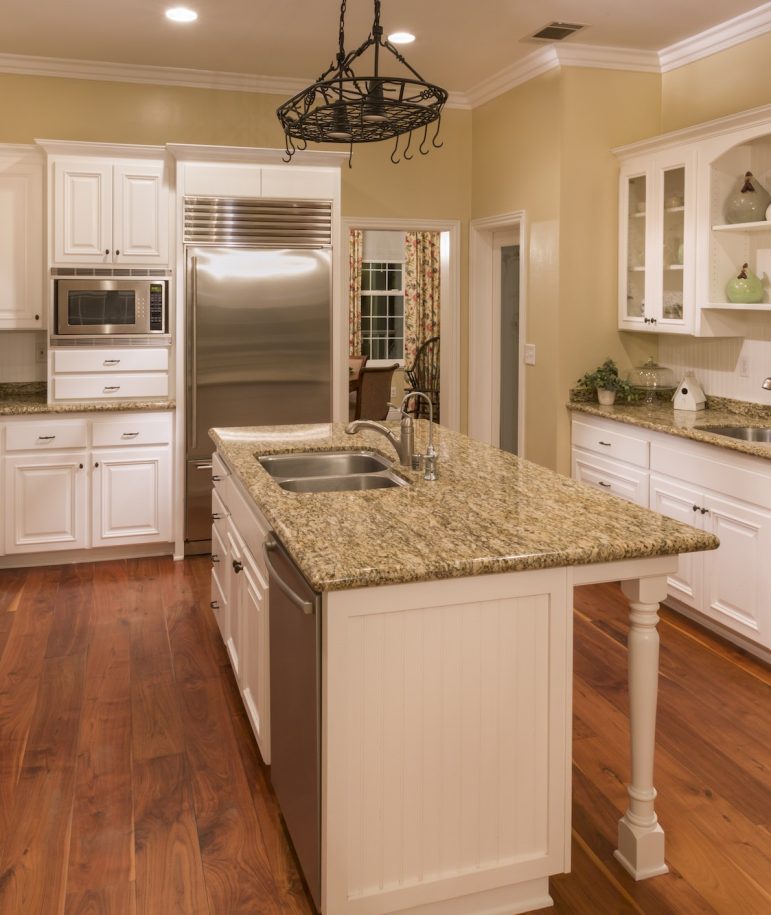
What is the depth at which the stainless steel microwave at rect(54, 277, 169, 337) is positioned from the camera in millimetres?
5090

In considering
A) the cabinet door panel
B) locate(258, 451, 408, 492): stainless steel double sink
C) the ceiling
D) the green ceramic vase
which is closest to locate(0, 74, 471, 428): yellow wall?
the ceiling

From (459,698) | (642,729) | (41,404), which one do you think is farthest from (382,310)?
(459,698)

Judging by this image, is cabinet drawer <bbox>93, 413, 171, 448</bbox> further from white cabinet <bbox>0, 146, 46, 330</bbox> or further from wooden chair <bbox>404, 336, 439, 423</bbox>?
wooden chair <bbox>404, 336, 439, 423</bbox>

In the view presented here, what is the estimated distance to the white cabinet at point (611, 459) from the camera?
449 centimetres

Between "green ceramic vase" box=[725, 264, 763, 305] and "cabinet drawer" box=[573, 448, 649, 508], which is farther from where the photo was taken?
"cabinet drawer" box=[573, 448, 649, 508]

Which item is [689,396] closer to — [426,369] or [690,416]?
[690,416]

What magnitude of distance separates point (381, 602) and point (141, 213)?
3.84m

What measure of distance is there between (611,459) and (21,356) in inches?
138

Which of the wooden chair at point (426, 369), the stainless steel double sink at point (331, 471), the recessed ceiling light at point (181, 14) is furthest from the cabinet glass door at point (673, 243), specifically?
the wooden chair at point (426, 369)

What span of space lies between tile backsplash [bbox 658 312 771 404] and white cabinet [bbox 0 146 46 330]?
11.8ft

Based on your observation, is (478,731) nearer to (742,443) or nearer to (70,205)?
(742,443)

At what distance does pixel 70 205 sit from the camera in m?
5.01

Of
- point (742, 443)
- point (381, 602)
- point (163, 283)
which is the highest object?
point (163, 283)

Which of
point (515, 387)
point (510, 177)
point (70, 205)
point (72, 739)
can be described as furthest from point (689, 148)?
point (72, 739)
